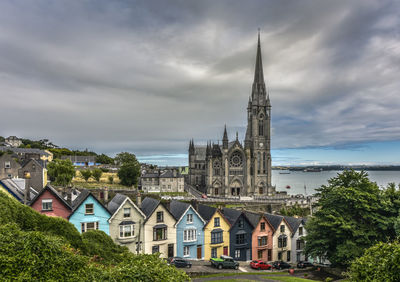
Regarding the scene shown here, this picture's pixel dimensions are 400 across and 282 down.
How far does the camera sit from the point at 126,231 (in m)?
30.0

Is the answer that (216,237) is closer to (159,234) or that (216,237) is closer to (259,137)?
(159,234)

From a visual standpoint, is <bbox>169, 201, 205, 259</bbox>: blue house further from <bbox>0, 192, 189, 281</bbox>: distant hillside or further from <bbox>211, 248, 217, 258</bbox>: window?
<bbox>0, 192, 189, 281</bbox>: distant hillside

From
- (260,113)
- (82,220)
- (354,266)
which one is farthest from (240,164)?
(354,266)

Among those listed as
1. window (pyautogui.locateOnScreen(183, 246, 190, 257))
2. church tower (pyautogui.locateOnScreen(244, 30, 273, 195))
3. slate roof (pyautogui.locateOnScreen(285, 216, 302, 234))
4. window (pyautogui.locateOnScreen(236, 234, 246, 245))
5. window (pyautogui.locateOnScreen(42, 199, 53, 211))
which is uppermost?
church tower (pyautogui.locateOnScreen(244, 30, 273, 195))

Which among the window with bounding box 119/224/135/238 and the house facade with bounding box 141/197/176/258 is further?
the house facade with bounding box 141/197/176/258

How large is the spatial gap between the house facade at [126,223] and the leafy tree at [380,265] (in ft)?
73.7

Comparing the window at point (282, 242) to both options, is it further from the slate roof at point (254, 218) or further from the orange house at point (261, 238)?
the slate roof at point (254, 218)

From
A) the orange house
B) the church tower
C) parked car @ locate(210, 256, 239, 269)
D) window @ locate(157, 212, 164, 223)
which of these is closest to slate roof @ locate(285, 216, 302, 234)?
the orange house

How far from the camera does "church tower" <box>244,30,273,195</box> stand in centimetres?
10069

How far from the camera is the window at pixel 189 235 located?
3319 centimetres

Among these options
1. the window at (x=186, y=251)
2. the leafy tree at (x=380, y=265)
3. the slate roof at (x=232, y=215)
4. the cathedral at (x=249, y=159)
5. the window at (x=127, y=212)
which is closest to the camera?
the leafy tree at (x=380, y=265)

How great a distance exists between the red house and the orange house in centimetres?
2416

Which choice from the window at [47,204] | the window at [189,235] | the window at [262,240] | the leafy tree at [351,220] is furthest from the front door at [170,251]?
the leafy tree at [351,220]

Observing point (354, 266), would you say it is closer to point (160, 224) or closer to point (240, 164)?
point (160, 224)
